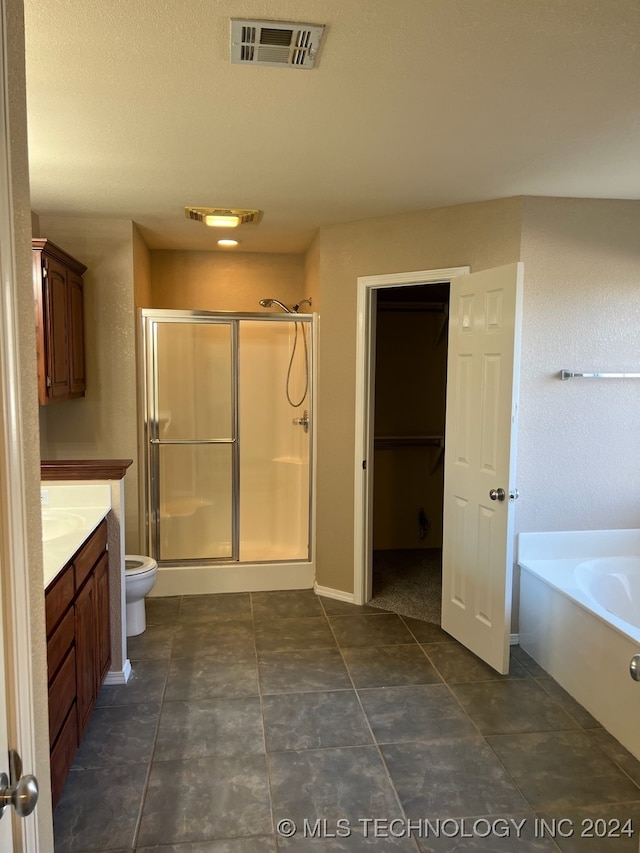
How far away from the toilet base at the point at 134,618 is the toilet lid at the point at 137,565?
0.19 m

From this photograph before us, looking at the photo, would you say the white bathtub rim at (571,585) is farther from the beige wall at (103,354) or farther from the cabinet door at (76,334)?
the cabinet door at (76,334)

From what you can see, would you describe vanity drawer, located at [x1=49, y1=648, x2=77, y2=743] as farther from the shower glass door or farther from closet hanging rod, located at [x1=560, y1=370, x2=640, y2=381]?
closet hanging rod, located at [x1=560, y1=370, x2=640, y2=381]

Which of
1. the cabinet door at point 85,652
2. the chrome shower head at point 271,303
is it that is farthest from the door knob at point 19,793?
the chrome shower head at point 271,303

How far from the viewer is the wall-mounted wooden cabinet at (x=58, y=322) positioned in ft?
10.1

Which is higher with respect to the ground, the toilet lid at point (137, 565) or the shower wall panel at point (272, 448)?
the shower wall panel at point (272, 448)

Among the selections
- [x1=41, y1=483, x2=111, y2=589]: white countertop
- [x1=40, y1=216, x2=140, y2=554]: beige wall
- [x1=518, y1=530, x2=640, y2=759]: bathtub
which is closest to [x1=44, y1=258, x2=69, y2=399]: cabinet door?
[x1=40, y1=216, x2=140, y2=554]: beige wall

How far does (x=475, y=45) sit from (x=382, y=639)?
2888 mm

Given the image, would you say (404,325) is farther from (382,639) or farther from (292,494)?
(382,639)

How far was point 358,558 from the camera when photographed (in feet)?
13.0

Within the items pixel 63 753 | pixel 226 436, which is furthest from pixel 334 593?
pixel 63 753

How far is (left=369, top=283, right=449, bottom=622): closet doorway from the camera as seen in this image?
16.5 ft

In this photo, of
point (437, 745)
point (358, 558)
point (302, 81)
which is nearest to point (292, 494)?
point (358, 558)

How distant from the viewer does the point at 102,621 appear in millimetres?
2756

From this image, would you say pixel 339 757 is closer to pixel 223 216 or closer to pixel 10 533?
pixel 10 533
